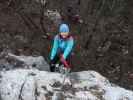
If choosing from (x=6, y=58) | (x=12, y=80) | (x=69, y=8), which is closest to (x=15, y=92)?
(x=12, y=80)

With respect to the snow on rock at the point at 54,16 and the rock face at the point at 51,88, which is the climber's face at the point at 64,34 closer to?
the rock face at the point at 51,88

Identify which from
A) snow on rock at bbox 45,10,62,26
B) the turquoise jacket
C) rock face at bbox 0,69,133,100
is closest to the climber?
the turquoise jacket

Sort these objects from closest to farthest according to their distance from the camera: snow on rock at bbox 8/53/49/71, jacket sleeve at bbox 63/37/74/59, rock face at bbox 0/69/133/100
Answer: rock face at bbox 0/69/133/100 → jacket sleeve at bbox 63/37/74/59 → snow on rock at bbox 8/53/49/71

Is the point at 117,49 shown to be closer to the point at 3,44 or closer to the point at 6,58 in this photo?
the point at 3,44

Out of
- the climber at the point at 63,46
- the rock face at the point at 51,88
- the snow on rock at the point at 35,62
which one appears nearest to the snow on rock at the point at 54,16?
the snow on rock at the point at 35,62

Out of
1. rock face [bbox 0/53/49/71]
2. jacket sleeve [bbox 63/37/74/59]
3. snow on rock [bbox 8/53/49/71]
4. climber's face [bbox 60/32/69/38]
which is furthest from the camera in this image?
snow on rock [bbox 8/53/49/71]

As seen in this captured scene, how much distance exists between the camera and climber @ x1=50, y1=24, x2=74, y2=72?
9172 millimetres

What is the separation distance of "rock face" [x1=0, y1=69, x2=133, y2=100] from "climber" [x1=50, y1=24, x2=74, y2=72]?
0.59m

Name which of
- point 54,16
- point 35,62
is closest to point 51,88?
point 35,62

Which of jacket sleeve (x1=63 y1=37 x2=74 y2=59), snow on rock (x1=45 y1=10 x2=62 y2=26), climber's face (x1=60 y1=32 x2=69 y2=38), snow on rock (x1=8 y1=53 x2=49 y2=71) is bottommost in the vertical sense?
snow on rock (x1=45 y1=10 x2=62 y2=26)

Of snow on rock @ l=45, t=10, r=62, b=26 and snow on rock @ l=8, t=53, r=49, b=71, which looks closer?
snow on rock @ l=8, t=53, r=49, b=71

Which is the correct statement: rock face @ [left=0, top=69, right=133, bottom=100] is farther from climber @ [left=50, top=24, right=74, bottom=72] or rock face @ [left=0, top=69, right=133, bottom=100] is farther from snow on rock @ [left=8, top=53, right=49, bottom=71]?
snow on rock @ [left=8, top=53, right=49, bottom=71]

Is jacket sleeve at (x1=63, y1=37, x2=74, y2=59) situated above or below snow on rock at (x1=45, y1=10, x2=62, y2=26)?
above

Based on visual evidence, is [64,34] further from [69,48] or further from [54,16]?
[54,16]
